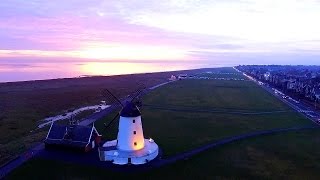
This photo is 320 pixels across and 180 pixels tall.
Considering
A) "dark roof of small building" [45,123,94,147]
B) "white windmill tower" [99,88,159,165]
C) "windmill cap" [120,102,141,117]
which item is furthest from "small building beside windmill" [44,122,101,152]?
"windmill cap" [120,102,141,117]

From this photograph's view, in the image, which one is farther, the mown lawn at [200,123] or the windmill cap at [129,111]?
the mown lawn at [200,123]

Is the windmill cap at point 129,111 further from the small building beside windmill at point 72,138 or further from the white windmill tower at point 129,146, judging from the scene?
the small building beside windmill at point 72,138

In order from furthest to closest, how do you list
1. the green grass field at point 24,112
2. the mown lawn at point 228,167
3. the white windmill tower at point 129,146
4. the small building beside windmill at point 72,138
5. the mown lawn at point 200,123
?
the mown lawn at point 200,123 → the green grass field at point 24,112 → the small building beside windmill at point 72,138 → the white windmill tower at point 129,146 → the mown lawn at point 228,167

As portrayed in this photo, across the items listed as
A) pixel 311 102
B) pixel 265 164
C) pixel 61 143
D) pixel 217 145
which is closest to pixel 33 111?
pixel 61 143

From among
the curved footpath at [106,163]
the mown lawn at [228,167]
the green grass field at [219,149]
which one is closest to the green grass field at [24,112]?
the curved footpath at [106,163]

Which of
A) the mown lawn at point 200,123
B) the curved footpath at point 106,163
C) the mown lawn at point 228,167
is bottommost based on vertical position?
the mown lawn at point 228,167

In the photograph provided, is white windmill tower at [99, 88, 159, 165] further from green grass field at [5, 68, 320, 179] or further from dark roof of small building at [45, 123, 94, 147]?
dark roof of small building at [45, 123, 94, 147]

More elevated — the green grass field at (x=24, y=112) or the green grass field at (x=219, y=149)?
the green grass field at (x=24, y=112)

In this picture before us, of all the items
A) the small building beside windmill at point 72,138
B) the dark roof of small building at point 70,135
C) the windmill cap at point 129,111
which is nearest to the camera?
the windmill cap at point 129,111

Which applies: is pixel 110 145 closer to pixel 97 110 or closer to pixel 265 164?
pixel 265 164
